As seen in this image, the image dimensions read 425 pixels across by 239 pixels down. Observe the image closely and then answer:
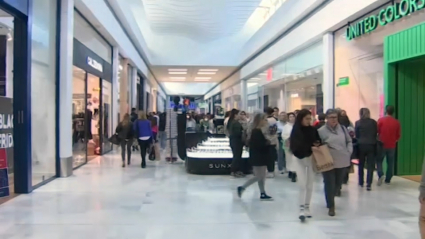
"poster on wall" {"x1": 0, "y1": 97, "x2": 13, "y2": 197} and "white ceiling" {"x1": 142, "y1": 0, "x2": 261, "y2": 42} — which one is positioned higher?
"white ceiling" {"x1": 142, "y1": 0, "x2": 261, "y2": 42}

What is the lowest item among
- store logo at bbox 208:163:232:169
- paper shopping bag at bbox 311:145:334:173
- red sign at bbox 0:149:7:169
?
store logo at bbox 208:163:232:169

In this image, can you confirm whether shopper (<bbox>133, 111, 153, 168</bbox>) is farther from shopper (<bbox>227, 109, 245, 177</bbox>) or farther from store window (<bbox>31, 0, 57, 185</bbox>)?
shopper (<bbox>227, 109, 245, 177</bbox>)

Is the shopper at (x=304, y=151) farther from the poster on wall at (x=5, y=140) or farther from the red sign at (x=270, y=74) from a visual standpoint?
the red sign at (x=270, y=74)

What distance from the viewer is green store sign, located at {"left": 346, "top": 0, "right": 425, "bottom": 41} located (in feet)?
28.0

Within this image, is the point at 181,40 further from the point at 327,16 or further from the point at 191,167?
the point at 191,167

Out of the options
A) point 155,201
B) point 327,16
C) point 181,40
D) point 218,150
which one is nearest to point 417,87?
Result: point 327,16

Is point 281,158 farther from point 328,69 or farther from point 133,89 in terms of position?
point 133,89

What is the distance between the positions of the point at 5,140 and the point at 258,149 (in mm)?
4350

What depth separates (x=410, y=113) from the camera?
9711mm

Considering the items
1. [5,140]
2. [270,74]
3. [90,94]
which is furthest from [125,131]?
[270,74]

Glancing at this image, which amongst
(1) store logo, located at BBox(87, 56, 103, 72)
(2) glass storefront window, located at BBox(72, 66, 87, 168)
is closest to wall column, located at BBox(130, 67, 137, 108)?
(1) store logo, located at BBox(87, 56, 103, 72)

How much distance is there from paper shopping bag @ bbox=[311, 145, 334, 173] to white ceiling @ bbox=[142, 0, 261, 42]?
1297 cm

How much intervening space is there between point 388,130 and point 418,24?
2.15 metres

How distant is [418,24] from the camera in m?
8.43
